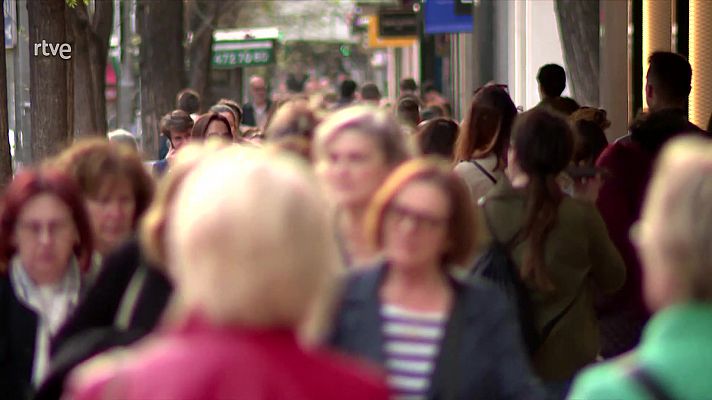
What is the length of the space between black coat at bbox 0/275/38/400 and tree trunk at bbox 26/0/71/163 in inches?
371

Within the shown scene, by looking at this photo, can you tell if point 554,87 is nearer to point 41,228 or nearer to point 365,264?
point 41,228

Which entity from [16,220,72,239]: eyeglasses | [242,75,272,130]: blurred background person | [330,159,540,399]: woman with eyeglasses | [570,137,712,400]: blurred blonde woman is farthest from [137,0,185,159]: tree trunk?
[570,137,712,400]: blurred blonde woman

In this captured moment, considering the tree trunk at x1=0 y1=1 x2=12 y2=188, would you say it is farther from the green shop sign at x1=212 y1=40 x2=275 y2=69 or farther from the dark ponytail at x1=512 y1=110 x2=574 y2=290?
the green shop sign at x1=212 y1=40 x2=275 y2=69

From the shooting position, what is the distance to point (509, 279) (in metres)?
6.82

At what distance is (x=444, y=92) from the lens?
47781 mm

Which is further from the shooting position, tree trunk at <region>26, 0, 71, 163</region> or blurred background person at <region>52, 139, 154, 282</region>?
tree trunk at <region>26, 0, 71, 163</region>

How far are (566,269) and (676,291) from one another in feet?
12.1

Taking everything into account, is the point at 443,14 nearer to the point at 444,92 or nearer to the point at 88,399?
the point at 444,92

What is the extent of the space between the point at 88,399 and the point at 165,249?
130 cm

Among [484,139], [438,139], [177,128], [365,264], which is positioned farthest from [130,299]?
[177,128]

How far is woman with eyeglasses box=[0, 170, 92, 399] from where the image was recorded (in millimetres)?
5637

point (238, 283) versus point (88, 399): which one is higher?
point (238, 283)

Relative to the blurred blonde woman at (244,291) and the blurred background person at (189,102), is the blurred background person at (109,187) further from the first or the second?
the blurred background person at (189,102)

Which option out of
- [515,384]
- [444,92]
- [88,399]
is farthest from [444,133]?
[444,92]
